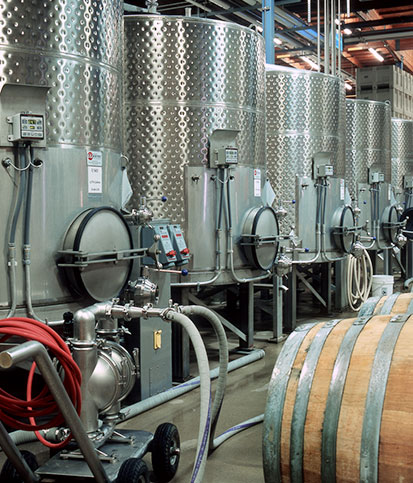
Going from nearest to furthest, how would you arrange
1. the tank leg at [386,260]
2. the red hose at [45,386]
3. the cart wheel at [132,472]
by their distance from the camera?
the red hose at [45,386]
the cart wheel at [132,472]
the tank leg at [386,260]

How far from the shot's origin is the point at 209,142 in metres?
4.93

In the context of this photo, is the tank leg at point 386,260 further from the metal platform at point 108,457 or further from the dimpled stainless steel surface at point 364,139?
the metal platform at point 108,457

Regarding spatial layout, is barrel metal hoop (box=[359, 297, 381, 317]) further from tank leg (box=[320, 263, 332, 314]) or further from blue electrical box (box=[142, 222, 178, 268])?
tank leg (box=[320, 263, 332, 314])

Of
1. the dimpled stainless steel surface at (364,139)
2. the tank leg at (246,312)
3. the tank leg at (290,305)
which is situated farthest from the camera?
the dimpled stainless steel surface at (364,139)

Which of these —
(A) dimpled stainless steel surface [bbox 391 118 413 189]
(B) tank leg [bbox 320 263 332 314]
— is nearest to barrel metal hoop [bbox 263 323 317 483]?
(B) tank leg [bbox 320 263 332 314]

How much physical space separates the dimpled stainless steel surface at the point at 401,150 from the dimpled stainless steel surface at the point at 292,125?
12.7 feet

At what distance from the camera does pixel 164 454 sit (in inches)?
123

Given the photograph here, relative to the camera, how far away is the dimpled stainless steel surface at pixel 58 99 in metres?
3.27

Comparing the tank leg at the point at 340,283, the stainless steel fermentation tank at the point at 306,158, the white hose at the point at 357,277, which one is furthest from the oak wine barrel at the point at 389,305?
the tank leg at the point at 340,283

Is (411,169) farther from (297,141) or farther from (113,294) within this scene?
(113,294)

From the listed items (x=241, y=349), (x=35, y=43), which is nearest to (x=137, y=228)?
(x=35, y=43)

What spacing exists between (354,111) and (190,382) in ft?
16.8

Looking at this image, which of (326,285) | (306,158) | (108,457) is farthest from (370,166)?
(108,457)

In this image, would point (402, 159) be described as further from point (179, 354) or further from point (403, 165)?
point (179, 354)
